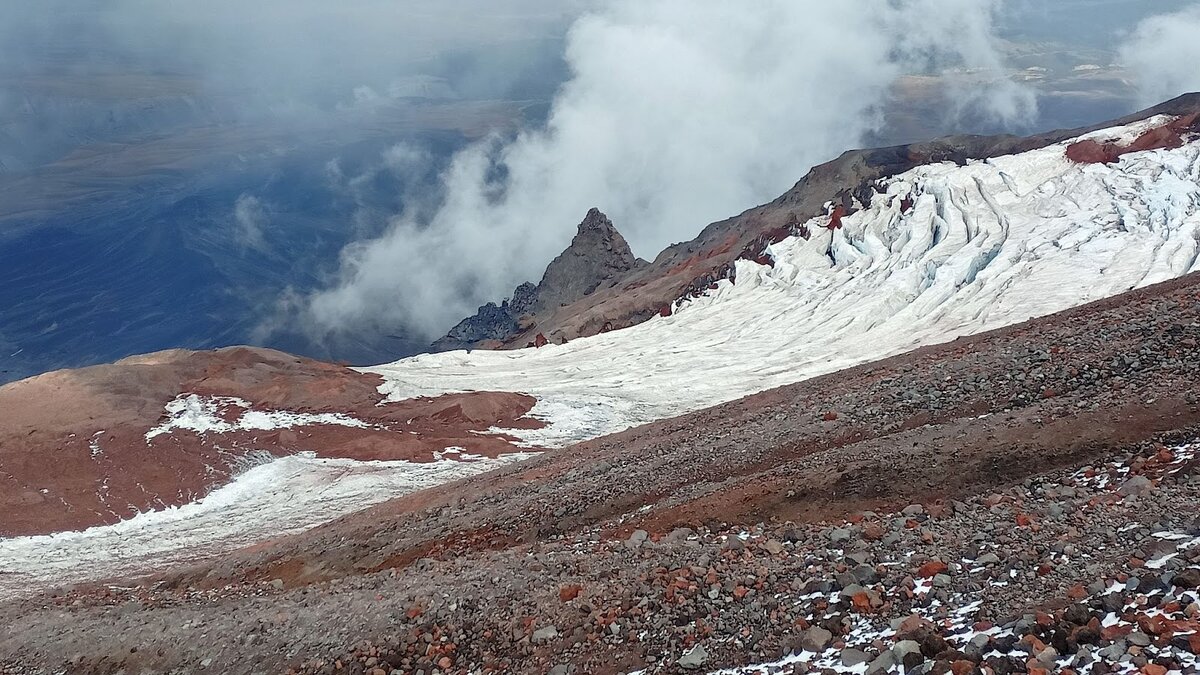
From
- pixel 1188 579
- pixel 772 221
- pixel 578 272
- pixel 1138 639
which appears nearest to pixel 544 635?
pixel 1138 639

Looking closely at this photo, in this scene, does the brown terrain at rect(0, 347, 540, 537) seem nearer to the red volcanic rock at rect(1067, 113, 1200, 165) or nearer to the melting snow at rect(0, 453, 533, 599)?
the melting snow at rect(0, 453, 533, 599)

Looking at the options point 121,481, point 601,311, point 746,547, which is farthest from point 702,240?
point 746,547

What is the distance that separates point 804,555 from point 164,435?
4084 cm

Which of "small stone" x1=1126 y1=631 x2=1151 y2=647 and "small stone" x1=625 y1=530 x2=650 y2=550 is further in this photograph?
"small stone" x1=625 y1=530 x2=650 y2=550

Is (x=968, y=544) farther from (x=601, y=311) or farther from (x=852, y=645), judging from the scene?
(x=601, y=311)

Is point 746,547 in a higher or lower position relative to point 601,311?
lower

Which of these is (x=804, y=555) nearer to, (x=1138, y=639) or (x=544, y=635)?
(x=544, y=635)

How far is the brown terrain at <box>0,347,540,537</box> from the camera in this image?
35.9 metres

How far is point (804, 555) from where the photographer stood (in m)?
12.4

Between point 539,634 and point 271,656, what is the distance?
4824 millimetres

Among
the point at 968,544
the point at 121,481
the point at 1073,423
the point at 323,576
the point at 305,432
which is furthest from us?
the point at 305,432

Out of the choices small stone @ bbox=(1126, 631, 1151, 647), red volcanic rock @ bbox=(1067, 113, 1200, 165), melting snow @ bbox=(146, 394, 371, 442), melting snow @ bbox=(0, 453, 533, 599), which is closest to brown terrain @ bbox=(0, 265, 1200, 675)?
small stone @ bbox=(1126, 631, 1151, 647)

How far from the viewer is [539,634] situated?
11.9 m

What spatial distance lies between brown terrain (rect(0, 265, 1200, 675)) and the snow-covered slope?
2371 centimetres
